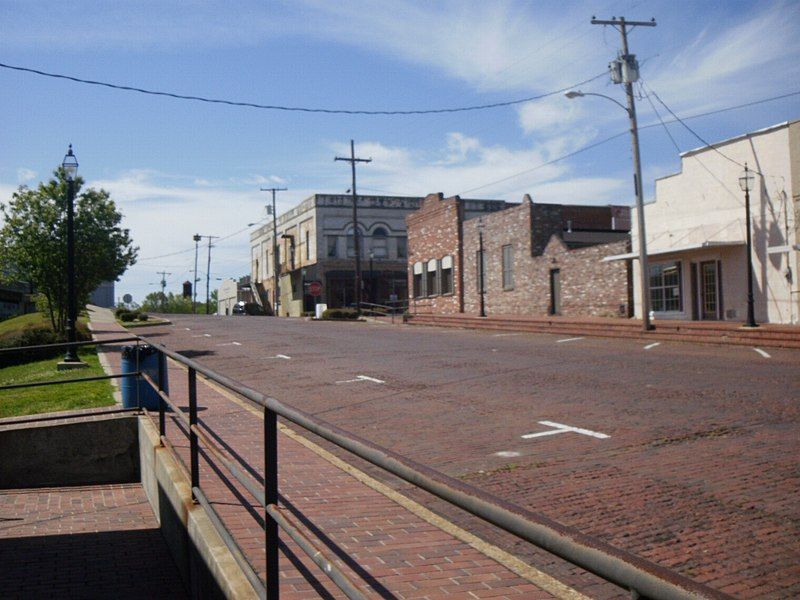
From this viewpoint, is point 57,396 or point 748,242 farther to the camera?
point 748,242

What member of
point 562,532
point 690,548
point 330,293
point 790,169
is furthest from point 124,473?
point 330,293

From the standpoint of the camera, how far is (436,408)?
1248cm

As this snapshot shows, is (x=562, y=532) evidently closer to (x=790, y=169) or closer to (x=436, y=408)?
(x=436, y=408)

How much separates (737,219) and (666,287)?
17.2 feet

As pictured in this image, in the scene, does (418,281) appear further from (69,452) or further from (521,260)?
(69,452)

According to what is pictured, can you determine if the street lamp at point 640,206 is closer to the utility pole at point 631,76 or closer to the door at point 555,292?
the utility pole at point 631,76

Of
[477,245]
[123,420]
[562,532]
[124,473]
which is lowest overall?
[124,473]

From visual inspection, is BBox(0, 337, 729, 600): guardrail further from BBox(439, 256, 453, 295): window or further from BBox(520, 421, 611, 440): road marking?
BBox(439, 256, 453, 295): window

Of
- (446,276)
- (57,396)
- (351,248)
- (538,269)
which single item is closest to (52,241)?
(57,396)

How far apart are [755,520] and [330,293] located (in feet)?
222

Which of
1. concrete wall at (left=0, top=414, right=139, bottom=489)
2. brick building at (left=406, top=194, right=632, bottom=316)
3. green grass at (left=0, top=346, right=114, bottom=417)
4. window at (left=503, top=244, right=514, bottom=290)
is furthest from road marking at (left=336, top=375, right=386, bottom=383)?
window at (left=503, top=244, right=514, bottom=290)

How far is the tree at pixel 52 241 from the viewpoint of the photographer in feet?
94.2

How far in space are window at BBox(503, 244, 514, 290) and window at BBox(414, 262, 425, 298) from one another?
1183cm

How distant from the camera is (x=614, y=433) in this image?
987 cm
